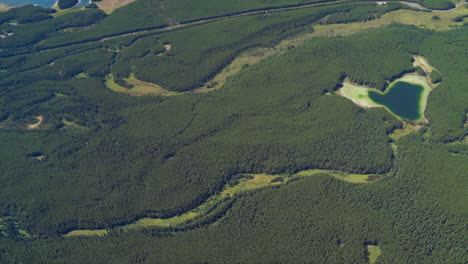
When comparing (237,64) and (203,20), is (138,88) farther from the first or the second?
(203,20)

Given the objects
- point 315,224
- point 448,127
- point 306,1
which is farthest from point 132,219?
point 306,1

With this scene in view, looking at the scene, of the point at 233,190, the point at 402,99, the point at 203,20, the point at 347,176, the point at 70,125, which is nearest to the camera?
the point at 233,190

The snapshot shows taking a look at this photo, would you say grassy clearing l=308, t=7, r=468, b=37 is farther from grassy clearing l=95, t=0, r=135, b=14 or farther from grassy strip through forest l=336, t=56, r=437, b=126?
grassy clearing l=95, t=0, r=135, b=14

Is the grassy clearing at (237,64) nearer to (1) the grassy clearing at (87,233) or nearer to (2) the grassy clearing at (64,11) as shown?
(1) the grassy clearing at (87,233)

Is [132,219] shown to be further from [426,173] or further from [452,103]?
[452,103]

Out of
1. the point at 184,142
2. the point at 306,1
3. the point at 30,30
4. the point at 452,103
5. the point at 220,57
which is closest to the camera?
the point at 184,142

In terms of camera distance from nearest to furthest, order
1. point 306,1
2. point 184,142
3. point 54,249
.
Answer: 1. point 54,249
2. point 184,142
3. point 306,1

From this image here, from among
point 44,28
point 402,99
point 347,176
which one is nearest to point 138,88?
point 44,28
